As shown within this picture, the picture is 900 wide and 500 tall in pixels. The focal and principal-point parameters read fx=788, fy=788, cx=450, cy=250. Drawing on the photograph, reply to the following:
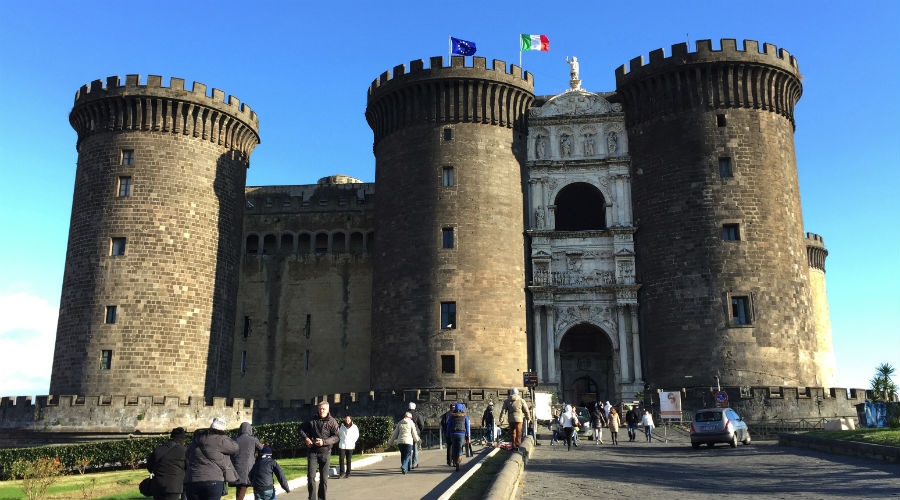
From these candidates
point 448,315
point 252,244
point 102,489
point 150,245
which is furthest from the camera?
point 252,244

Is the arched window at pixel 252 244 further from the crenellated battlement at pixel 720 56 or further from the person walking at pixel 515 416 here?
the person walking at pixel 515 416

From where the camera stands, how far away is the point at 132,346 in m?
37.3

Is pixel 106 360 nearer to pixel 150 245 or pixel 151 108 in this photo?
pixel 150 245

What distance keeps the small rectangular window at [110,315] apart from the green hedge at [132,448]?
9.18m

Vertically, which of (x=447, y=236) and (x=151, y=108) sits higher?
(x=151, y=108)

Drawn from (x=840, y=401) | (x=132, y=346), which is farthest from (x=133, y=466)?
(x=840, y=401)

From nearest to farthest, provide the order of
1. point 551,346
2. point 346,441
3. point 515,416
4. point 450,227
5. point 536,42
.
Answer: point 346,441, point 515,416, point 450,227, point 551,346, point 536,42

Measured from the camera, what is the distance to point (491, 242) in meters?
39.7

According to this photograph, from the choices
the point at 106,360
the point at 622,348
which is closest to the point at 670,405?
the point at 622,348

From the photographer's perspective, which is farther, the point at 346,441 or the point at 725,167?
the point at 725,167

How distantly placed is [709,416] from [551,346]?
45.5 feet

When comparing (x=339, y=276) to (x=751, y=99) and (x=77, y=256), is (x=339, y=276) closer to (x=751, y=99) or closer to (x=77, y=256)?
(x=77, y=256)

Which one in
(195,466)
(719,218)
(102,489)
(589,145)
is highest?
(589,145)

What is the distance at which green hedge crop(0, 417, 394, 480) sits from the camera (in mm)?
28391
